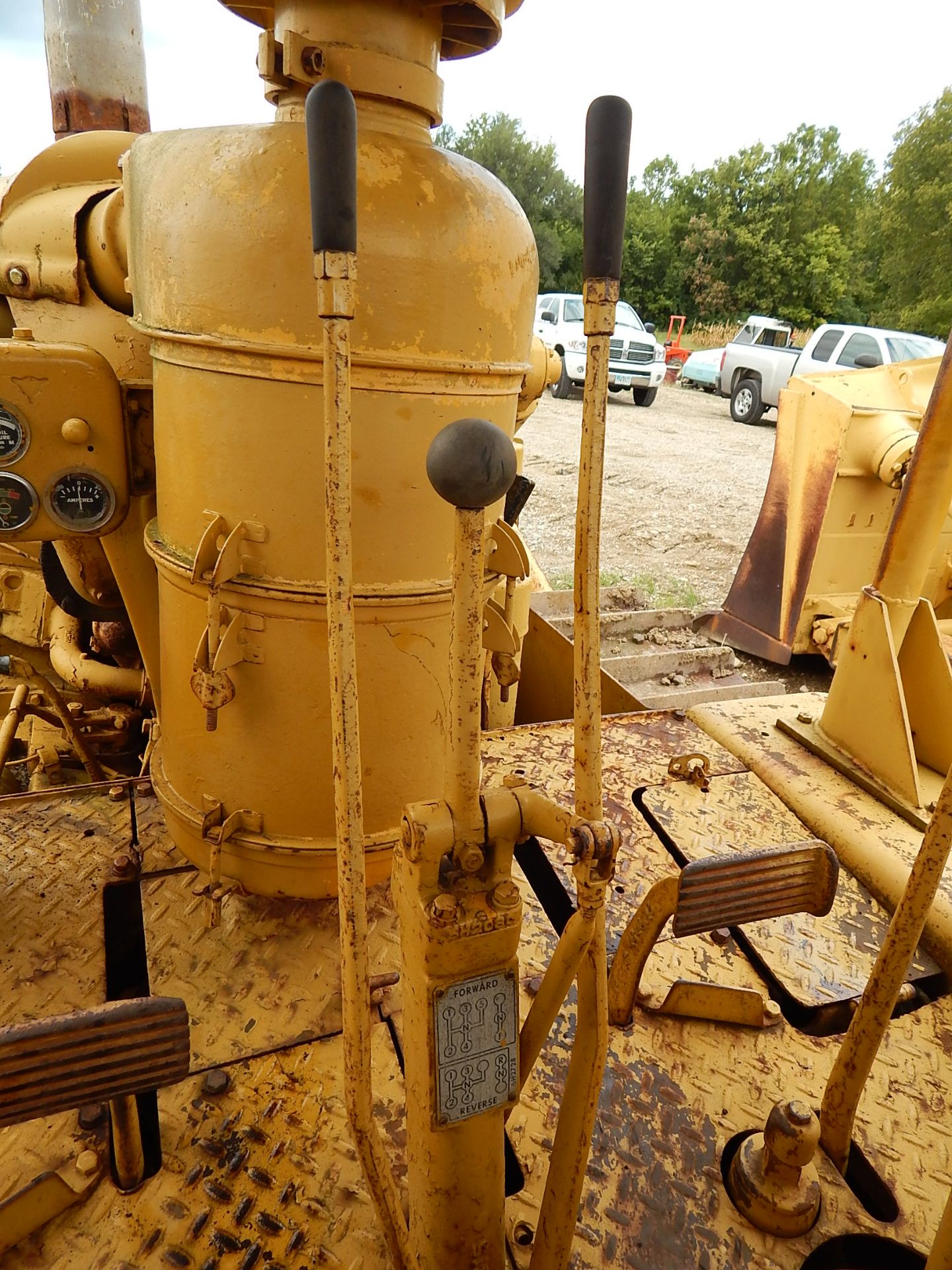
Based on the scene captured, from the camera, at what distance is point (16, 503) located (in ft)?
5.62

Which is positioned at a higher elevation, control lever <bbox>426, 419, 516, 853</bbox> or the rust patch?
the rust patch

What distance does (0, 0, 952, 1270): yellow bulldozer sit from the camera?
979mm

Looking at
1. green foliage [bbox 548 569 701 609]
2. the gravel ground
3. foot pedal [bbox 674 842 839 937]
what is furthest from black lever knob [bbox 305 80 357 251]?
the gravel ground

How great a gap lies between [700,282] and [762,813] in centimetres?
2636

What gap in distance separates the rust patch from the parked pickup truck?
372 inches

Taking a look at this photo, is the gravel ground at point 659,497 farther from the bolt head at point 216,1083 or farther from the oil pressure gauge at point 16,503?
the bolt head at point 216,1083

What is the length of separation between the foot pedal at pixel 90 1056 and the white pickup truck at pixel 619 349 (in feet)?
44.3

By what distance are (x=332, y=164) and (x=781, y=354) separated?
13.8 meters

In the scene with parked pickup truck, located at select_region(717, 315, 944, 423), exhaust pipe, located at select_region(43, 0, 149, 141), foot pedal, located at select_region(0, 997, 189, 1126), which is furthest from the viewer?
parked pickup truck, located at select_region(717, 315, 944, 423)

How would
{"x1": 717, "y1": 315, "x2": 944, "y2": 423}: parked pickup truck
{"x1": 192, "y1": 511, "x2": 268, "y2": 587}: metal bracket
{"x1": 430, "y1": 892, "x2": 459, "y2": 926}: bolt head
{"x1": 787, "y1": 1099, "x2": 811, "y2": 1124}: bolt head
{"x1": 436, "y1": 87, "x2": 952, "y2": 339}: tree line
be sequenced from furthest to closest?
1. {"x1": 436, "y1": 87, "x2": 952, "y2": 339}: tree line
2. {"x1": 717, "y1": 315, "x2": 944, "y2": 423}: parked pickup truck
3. {"x1": 192, "y1": 511, "x2": 268, "y2": 587}: metal bracket
4. {"x1": 787, "y1": 1099, "x2": 811, "y2": 1124}: bolt head
5. {"x1": 430, "y1": 892, "x2": 459, "y2": 926}: bolt head

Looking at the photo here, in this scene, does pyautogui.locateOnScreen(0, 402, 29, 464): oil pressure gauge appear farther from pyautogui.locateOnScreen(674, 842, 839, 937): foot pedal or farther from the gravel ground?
the gravel ground

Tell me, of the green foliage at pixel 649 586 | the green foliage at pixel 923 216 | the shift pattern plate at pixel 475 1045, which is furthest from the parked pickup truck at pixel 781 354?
the shift pattern plate at pixel 475 1045

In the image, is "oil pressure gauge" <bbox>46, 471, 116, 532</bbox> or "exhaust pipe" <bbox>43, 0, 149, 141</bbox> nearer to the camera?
"oil pressure gauge" <bbox>46, 471, 116, 532</bbox>

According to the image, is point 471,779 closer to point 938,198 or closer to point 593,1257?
point 593,1257
